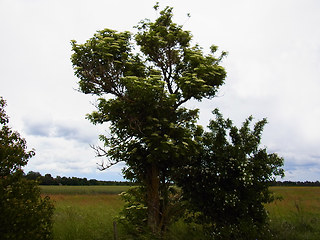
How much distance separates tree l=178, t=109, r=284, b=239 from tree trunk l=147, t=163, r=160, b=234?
52.1 inches

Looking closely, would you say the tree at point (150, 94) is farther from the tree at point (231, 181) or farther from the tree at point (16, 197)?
the tree at point (16, 197)

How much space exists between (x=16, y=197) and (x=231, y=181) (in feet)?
28.0

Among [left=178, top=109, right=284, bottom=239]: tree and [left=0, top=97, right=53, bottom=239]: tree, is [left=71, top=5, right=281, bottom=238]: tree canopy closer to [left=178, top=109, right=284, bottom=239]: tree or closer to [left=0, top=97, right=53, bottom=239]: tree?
[left=178, top=109, right=284, bottom=239]: tree

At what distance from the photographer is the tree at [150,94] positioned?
12805 mm

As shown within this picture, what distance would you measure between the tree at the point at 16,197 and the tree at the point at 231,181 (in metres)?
6.71

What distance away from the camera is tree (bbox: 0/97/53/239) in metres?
7.23

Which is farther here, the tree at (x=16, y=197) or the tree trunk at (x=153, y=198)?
the tree trunk at (x=153, y=198)

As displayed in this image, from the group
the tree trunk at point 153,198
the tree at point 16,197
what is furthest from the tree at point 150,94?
the tree at point 16,197

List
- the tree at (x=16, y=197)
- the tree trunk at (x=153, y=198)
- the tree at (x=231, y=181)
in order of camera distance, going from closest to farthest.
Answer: the tree at (x=16, y=197) < the tree at (x=231, y=181) < the tree trunk at (x=153, y=198)

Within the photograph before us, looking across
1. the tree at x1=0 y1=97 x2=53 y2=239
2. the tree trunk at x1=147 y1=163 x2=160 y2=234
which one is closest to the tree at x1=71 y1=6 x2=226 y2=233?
the tree trunk at x1=147 y1=163 x2=160 y2=234

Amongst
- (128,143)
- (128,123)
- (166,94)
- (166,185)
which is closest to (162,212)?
(166,185)

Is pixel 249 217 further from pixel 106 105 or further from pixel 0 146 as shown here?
pixel 0 146

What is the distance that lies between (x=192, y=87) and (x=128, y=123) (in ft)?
11.9

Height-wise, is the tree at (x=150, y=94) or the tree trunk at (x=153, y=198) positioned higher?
the tree at (x=150, y=94)
